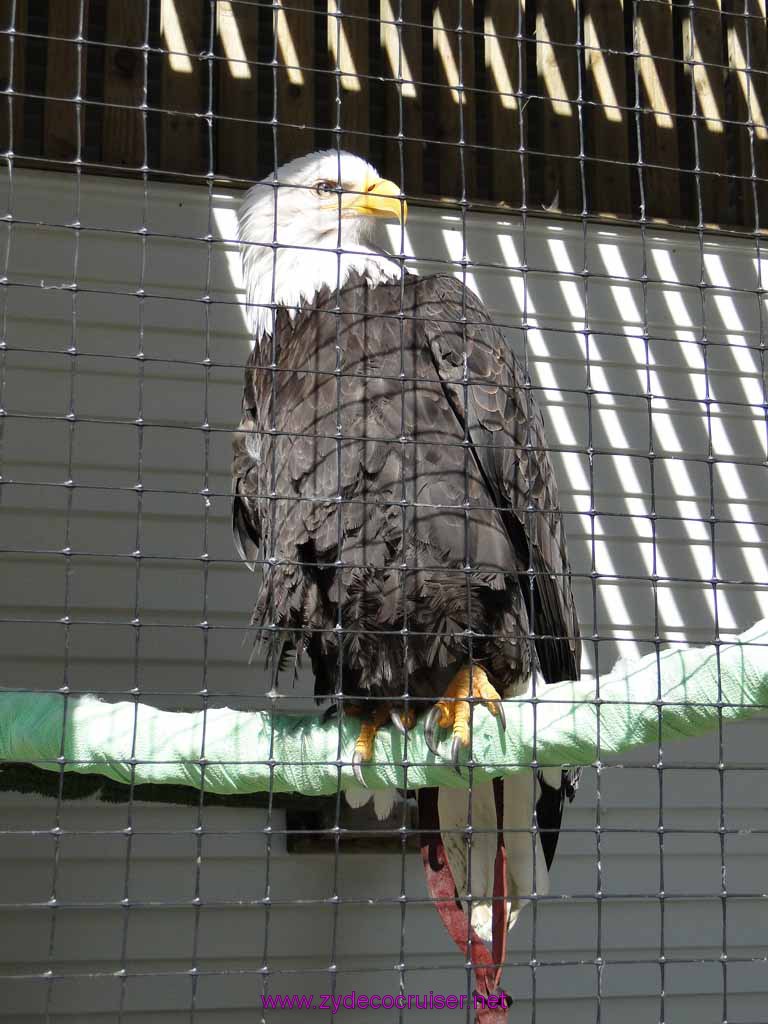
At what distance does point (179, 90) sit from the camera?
4.19 metres

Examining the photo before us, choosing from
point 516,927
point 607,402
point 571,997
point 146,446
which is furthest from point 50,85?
point 571,997

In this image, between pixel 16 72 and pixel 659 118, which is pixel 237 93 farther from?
pixel 659 118

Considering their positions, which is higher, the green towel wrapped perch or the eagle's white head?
the eagle's white head

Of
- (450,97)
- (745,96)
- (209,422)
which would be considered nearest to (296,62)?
(450,97)

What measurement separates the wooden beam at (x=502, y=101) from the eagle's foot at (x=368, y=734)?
8.72 feet

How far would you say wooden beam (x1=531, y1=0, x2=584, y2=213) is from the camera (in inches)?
182

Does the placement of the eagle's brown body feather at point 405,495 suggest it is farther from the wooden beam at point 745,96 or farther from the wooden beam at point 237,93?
the wooden beam at point 745,96

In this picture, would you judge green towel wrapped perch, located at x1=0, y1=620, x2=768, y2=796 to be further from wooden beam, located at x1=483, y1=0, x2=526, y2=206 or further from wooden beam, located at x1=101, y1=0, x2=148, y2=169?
wooden beam, located at x1=483, y1=0, x2=526, y2=206

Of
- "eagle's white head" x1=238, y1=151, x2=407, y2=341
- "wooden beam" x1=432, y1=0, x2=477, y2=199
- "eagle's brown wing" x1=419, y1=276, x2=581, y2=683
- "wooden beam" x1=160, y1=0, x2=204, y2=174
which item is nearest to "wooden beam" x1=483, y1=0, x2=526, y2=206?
"wooden beam" x1=432, y1=0, x2=477, y2=199

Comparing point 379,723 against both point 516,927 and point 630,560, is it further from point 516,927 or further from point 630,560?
point 630,560

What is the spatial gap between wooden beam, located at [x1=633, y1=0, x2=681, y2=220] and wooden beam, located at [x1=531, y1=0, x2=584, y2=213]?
0.31m

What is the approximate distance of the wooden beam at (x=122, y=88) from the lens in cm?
413

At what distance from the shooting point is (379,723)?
8.46 feet

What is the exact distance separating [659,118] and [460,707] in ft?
10.9
